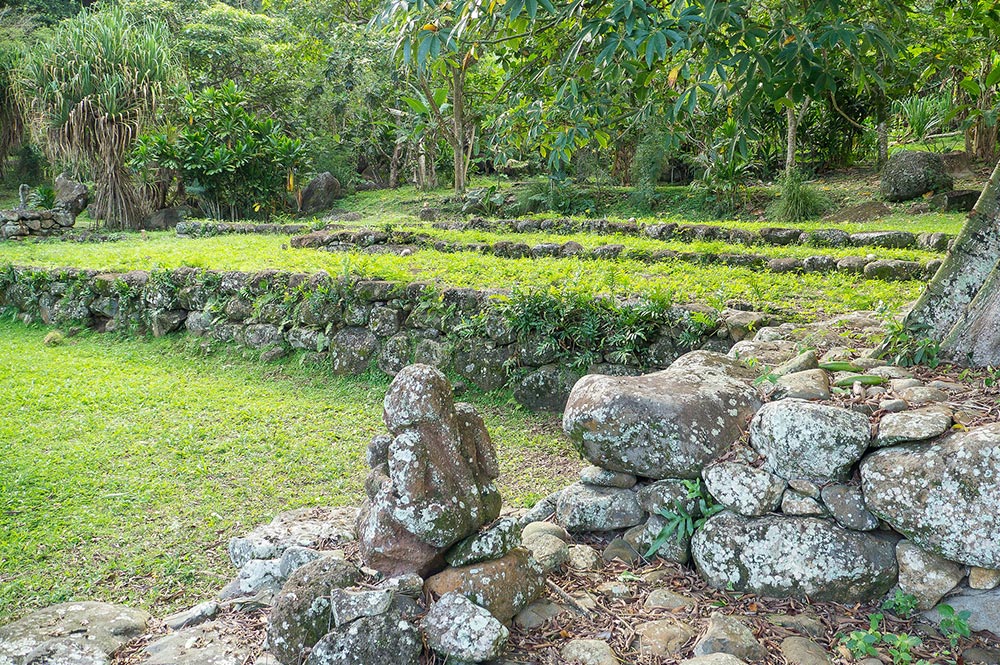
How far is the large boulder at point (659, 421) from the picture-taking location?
3.12 m

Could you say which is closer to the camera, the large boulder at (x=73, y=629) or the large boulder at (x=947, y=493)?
the large boulder at (x=947, y=493)

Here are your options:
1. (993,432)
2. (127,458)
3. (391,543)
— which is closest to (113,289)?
(127,458)

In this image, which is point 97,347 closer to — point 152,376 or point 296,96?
point 152,376

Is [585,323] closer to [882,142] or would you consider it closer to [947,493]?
[947,493]

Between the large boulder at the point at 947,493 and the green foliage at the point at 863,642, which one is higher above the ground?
the large boulder at the point at 947,493

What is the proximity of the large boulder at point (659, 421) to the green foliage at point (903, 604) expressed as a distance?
772 millimetres

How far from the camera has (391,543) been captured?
8.83 feet

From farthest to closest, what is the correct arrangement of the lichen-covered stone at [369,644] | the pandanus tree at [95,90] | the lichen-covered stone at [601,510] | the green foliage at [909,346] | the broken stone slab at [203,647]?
1. the pandanus tree at [95,90]
2. the green foliage at [909,346]
3. the lichen-covered stone at [601,510]
4. the broken stone slab at [203,647]
5. the lichen-covered stone at [369,644]

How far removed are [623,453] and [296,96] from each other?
57.7ft

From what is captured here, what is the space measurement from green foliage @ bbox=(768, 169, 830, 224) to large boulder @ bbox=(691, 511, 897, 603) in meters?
8.90

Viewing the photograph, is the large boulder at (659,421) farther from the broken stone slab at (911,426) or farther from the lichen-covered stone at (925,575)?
the lichen-covered stone at (925,575)

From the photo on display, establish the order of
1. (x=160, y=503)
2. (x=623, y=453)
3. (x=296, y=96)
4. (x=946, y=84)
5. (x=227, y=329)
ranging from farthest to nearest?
(x=296, y=96) → (x=946, y=84) → (x=227, y=329) → (x=160, y=503) → (x=623, y=453)

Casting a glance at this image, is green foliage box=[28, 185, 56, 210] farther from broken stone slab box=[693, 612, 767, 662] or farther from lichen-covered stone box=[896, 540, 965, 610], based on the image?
lichen-covered stone box=[896, 540, 965, 610]

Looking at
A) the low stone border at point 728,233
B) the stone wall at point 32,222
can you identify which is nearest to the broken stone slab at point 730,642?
the low stone border at point 728,233
